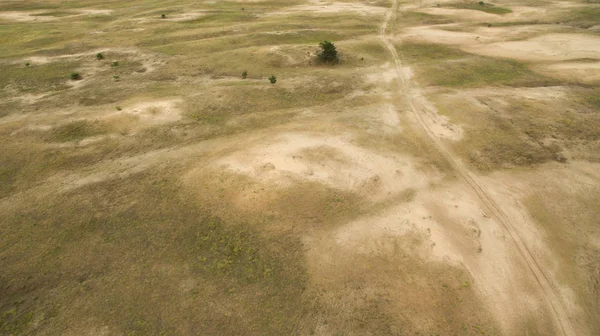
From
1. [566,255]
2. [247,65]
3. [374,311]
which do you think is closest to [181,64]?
[247,65]

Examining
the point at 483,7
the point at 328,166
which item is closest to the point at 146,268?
the point at 328,166

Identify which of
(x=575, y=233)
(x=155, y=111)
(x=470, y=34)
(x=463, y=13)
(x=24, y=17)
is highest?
(x=24, y=17)

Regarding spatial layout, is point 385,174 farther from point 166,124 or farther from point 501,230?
point 166,124

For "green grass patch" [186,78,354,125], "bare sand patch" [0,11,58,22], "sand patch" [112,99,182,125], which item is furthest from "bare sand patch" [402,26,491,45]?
"bare sand patch" [0,11,58,22]

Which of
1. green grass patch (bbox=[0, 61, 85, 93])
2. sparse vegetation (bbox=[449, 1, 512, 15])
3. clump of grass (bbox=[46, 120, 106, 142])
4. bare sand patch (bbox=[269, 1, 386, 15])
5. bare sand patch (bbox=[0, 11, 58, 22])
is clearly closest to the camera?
clump of grass (bbox=[46, 120, 106, 142])


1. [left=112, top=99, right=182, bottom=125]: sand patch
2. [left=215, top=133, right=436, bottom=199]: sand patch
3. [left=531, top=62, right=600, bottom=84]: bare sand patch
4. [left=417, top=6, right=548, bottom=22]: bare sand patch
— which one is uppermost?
[left=417, top=6, right=548, bottom=22]: bare sand patch

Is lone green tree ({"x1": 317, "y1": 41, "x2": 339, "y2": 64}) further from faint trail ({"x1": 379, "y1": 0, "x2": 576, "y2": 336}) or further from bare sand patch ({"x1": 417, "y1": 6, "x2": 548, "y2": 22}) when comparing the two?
bare sand patch ({"x1": 417, "y1": 6, "x2": 548, "y2": 22})

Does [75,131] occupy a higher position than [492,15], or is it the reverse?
[492,15]

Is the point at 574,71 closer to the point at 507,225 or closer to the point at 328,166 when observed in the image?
the point at 507,225
